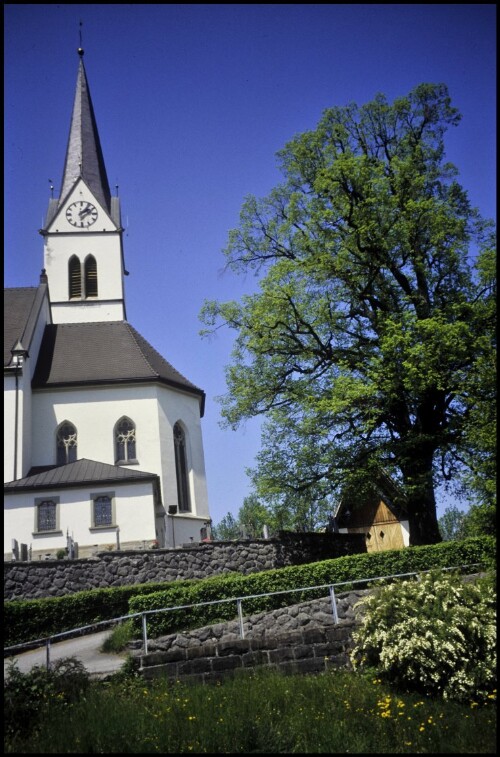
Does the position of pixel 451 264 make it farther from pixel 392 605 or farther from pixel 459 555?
pixel 392 605

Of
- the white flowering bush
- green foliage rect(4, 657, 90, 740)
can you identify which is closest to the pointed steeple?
green foliage rect(4, 657, 90, 740)

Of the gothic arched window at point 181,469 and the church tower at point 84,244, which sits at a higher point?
the church tower at point 84,244

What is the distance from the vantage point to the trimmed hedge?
14.9 meters

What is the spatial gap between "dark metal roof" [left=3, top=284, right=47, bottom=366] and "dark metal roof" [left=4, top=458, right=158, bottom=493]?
541cm

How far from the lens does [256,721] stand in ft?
26.9

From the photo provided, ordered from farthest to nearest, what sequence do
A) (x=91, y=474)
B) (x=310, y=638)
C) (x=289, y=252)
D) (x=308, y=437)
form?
(x=91, y=474) < (x=289, y=252) < (x=308, y=437) < (x=310, y=638)

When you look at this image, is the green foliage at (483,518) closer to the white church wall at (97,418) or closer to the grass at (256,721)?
the grass at (256,721)

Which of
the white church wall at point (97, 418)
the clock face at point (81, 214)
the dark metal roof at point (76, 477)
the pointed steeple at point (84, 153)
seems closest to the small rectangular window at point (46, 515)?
the dark metal roof at point (76, 477)

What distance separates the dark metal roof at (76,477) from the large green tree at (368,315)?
6428 mm

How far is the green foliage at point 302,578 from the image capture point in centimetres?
1492

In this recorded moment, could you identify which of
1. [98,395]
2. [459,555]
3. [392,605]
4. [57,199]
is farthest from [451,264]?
[57,199]

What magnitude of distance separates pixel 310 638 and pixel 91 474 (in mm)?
16581

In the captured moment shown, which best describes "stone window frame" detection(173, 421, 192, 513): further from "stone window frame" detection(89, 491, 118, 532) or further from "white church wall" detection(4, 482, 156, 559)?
"stone window frame" detection(89, 491, 118, 532)

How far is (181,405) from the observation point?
32.7 m
